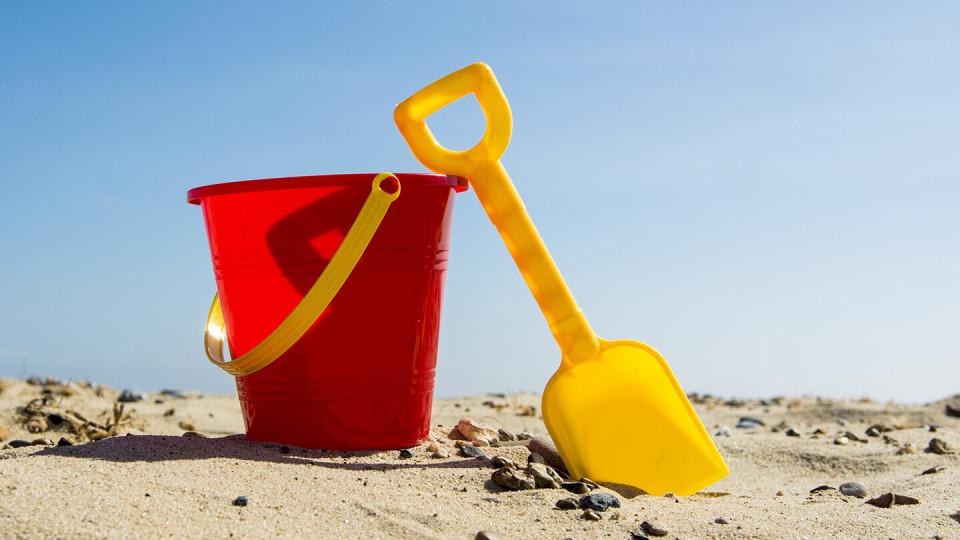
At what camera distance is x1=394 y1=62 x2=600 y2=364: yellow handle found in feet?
10.9

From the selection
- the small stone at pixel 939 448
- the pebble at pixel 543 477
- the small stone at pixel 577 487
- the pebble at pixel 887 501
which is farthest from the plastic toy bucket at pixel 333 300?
the small stone at pixel 939 448

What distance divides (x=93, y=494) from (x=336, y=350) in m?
0.97

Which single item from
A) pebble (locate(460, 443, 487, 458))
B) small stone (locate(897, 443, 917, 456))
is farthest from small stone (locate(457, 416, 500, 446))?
small stone (locate(897, 443, 917, 456))

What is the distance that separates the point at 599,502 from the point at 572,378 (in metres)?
0.73

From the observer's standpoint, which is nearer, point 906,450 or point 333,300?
point 333,300

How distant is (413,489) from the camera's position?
2830mm

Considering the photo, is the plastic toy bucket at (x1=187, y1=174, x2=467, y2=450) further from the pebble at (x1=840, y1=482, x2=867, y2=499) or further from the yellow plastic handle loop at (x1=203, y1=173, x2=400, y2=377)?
the pebble at (x1=840, y1=482, x2=867, y2=499)

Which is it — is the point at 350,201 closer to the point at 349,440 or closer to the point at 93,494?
the point at 349,440

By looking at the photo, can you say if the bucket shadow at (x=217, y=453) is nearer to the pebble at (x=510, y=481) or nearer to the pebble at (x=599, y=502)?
the pebble at (x=510, y=481)

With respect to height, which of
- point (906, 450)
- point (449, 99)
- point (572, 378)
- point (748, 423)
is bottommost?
point (748, 423)

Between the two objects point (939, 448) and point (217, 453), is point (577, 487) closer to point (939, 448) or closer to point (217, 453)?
point (217, 453)

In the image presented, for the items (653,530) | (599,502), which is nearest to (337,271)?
(599,502)

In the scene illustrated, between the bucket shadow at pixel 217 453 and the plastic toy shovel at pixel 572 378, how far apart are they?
14.9 inches

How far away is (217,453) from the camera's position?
310 cm
